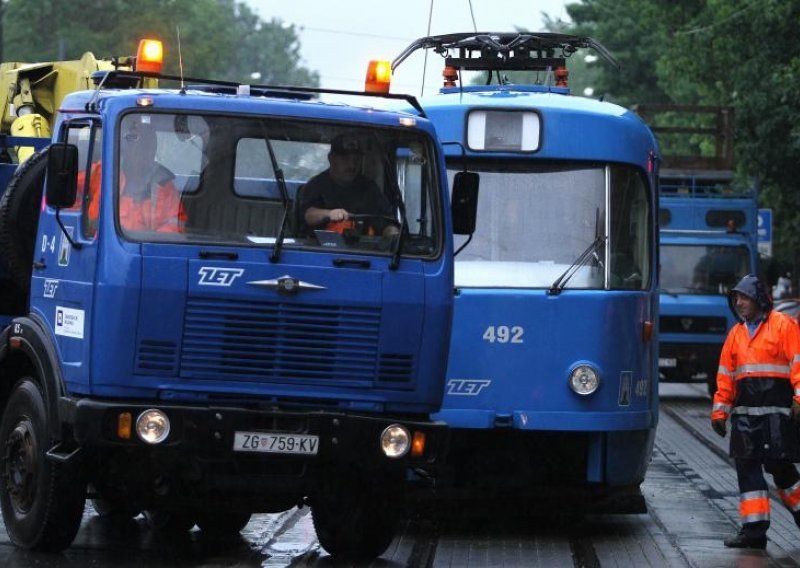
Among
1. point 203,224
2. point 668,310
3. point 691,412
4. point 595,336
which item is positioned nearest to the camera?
point 203,224

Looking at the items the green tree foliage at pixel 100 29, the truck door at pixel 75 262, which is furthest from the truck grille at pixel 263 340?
the green tree foliage at pixel 100 29

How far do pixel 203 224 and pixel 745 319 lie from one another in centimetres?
414

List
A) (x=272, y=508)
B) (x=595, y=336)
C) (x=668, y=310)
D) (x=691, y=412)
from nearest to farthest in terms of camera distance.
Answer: (x=272, y=508), (x=595, y=336), (x=691, y=412), (x=668, y=310)

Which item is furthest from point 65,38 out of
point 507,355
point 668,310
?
point 507,355

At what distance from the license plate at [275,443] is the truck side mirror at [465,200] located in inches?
63.1

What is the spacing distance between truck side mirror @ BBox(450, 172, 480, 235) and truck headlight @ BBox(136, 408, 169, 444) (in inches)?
81.7

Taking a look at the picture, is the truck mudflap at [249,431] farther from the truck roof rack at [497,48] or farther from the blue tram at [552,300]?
the truck roof rack at [497,48]

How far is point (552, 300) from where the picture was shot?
483 inches

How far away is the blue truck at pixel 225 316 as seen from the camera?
9898 mm

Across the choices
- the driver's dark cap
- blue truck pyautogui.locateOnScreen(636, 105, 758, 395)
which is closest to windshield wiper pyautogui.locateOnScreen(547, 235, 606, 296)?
the driver's dark cap

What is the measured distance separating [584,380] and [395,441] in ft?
7.80

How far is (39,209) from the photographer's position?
11133 mm

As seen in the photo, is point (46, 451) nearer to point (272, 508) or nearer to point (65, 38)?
point (272, 508)

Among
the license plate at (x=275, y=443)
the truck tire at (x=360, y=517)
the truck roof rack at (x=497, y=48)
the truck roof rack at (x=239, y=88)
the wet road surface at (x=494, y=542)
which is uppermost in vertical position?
the truck roof rack at (x=497, y=48)
